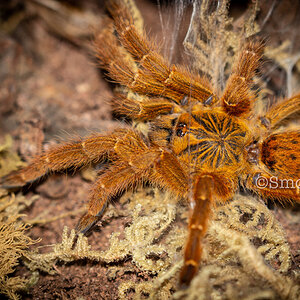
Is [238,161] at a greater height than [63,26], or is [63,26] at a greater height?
[63,26]

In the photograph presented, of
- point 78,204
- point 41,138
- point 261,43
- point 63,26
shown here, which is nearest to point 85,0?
point 63,26

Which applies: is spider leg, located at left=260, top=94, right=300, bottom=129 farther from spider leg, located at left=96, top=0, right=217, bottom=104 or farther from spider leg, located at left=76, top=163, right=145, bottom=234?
spider leg, located at left=76, top=163, right=145, bottom=234

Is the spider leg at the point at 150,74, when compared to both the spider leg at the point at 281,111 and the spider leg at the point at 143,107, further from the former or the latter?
the spider leg at the point at 281,111

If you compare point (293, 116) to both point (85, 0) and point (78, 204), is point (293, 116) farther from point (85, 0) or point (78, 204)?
point (85, 0)

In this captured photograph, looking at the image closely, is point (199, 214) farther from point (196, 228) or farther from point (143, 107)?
point (143, 107)

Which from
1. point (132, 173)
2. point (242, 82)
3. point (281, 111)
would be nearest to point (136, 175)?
point (132, 173)

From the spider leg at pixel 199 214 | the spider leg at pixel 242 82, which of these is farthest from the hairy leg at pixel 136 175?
the spider leg at pixel 242 82
